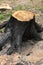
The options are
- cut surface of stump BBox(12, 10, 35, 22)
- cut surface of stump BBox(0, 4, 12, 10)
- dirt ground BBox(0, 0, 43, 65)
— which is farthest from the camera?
cut surface of stump BBox(0, 4, 12, 10)

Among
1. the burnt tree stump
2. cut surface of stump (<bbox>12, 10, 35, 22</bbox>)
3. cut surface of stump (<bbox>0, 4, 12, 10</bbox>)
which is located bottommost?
cut surface of stump (<bbox>0, 4, 12, 10</bbox>)

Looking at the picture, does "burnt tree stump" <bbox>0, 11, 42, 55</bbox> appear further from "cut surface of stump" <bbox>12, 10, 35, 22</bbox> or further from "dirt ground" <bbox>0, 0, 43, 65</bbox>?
"dirt ground" <bbox>0, 0, 43, 65</bbox>

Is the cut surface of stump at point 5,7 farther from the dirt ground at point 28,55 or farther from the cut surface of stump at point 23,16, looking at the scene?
the cut surface of stump at point 23,16

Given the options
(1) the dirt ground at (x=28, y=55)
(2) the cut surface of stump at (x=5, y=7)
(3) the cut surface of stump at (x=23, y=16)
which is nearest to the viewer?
(1) the dirt ground at (x=28, y=55)

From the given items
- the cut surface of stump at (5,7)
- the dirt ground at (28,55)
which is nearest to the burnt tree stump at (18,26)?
the dirt ground at (28,55)

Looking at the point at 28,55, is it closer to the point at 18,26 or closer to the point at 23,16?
the point at 18,26

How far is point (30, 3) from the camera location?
887 centimetres

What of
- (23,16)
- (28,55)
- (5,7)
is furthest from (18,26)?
(5,7)

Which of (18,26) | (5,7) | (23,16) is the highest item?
(23,16)

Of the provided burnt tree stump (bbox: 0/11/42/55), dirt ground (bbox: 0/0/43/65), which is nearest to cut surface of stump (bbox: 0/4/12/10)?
dirt ground (bbox: 0/0/43/65)

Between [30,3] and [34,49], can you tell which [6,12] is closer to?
[30,3]

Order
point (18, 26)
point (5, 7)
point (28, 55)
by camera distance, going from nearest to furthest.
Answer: point (28, 55)
point (18, 26)
point (5, 7)

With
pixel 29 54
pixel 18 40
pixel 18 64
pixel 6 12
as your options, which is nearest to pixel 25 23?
pixel 18 40

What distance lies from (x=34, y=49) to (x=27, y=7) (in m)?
2.95
